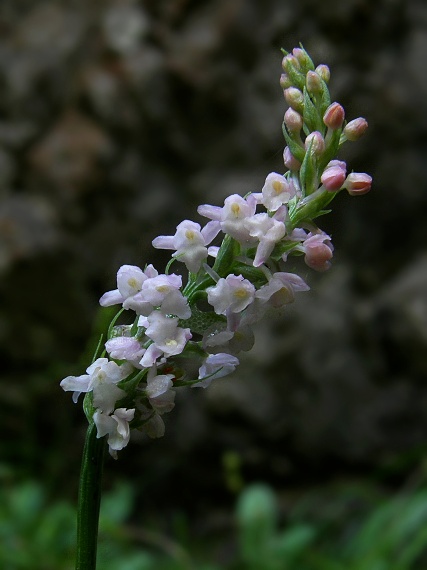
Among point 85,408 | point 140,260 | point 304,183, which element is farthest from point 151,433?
point 140,260

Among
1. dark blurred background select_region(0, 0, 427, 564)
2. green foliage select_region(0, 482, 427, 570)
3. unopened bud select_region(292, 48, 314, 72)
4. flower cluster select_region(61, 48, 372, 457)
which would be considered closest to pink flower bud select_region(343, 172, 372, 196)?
flower cluster select_region(61, 48, 372, 457)

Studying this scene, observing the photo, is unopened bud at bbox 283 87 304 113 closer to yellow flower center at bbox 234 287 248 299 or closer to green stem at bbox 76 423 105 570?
yellow flower center at bbox 234 287 248 299

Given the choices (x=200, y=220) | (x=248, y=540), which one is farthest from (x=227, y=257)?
(x=200, y=220)

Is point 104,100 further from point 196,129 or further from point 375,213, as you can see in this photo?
point 375,213

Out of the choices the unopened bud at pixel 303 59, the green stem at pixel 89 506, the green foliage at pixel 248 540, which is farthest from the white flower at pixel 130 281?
the green foliage at pixel 248 540

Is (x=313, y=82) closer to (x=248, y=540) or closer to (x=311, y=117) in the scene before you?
(x=311, y=117)

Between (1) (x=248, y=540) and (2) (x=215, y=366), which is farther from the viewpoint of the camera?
(1) (x=248, y=540)
